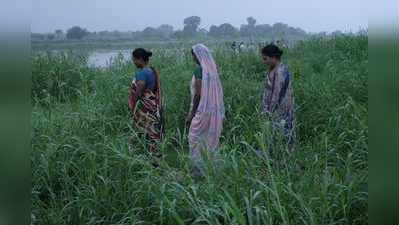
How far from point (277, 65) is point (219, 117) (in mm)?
656

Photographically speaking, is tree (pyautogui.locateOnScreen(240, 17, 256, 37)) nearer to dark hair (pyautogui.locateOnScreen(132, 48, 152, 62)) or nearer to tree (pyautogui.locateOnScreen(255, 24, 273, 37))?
tree (pyautogui.locateOnScreen(255, 24, 273, 37))

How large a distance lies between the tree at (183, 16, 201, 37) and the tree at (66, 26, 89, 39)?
0.78 metres

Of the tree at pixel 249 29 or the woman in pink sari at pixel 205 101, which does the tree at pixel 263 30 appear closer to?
the tree at pixel 249 29

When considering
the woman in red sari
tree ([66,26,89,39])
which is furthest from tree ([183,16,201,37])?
tree ([66,26,89,39])

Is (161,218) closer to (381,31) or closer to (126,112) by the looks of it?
(381,31)

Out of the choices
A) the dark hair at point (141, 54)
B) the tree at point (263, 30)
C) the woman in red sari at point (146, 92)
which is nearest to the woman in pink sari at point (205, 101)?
the woman in red sari at point (146, 92)

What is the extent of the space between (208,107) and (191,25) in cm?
68

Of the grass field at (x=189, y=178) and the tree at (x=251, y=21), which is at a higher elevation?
the tree at (x=251, y=21)

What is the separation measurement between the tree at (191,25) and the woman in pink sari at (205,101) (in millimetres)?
177

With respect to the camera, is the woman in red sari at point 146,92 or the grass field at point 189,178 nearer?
the grass field at point 189,178

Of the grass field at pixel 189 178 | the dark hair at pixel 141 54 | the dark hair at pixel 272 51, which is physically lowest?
the grass field at pixel 189 178

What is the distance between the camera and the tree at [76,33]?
3929 millimetres

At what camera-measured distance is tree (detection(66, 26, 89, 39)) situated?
12.9 ft

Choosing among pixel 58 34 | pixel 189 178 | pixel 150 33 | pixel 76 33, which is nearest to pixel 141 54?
pixel 150 33
